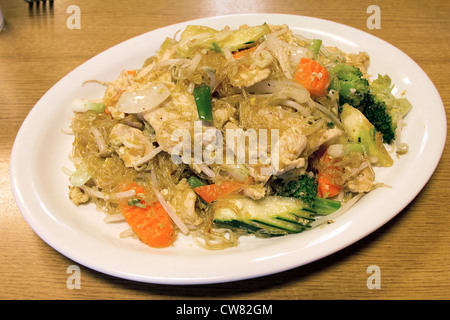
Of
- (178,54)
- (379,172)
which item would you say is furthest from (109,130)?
(379,172)

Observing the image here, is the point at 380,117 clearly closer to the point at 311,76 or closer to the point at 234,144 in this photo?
the point at 311,76

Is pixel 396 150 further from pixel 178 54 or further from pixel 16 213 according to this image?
pixel 16 213

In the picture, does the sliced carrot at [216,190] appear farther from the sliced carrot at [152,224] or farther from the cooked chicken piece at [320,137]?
the cooked chicken piece at [320,137]

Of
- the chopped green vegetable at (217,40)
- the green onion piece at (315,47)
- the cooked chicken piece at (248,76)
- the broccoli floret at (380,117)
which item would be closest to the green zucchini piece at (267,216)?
the cooked chicken piece at (248,76)

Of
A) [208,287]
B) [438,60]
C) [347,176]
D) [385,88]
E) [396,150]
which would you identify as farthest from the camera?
[438,60]

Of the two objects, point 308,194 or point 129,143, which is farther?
point 129,143

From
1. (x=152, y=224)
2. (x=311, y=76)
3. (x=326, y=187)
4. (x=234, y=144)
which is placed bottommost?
(x=152, y=224)

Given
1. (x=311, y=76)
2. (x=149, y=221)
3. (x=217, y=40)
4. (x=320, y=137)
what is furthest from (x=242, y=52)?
(x=149, y=221)
